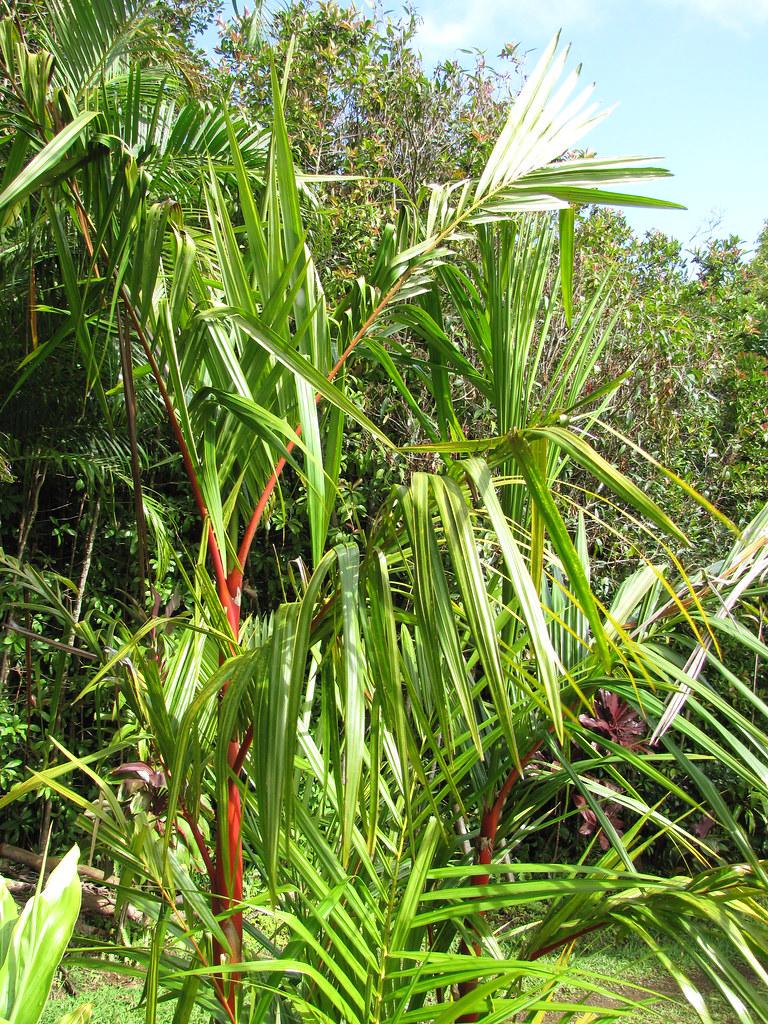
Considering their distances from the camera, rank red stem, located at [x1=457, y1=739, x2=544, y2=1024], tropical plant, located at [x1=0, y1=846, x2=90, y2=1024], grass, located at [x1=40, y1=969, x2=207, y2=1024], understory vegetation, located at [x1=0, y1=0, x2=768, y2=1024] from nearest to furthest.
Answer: tropical plant, located at [x1=0, y1=846, x2=90, y2=1024] < understory vegetation, located at [x1=0, y1=0, x2=768, y2=1024] < red stem, located at [x1=457, y1=739, x2=544, y2=1024] < grass, located at [x1=40, y1=969, x2=207, y2=1024]

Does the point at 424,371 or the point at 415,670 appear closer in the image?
the point at 415,670

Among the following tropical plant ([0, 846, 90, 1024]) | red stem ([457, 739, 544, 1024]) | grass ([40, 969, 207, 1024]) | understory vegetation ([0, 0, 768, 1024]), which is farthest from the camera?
grass ([40, 969, 207, 1024])

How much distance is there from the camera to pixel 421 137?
3.93 meters

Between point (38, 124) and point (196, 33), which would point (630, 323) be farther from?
point (196, 33)

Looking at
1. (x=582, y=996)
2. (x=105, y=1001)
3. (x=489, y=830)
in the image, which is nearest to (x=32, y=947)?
(x=489, y=830)

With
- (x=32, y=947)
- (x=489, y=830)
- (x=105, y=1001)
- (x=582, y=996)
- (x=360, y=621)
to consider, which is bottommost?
(x=105, y=1001)

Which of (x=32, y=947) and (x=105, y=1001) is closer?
(x=32, y=947)

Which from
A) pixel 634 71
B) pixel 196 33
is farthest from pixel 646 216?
pixel 196 33

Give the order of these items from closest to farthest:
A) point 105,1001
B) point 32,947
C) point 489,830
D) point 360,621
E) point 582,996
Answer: point 32,947, point 360,621, point 489,830, point 105,1001, point 582,996

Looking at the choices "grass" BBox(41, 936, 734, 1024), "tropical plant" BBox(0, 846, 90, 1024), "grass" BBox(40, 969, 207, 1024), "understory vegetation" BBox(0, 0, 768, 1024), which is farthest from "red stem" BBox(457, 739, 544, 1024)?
Result: "grass" BBox(40, 969, 207, 1024)

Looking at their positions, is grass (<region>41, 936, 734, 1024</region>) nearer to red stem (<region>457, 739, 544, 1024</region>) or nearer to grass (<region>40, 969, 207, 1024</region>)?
grass (<region>40, 969, 207, 1024</region>)

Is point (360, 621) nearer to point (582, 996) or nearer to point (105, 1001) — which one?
point (105, 1001)

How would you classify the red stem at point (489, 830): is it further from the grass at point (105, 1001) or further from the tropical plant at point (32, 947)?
the grass at point (105, 1001)

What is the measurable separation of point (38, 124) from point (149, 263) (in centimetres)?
29
